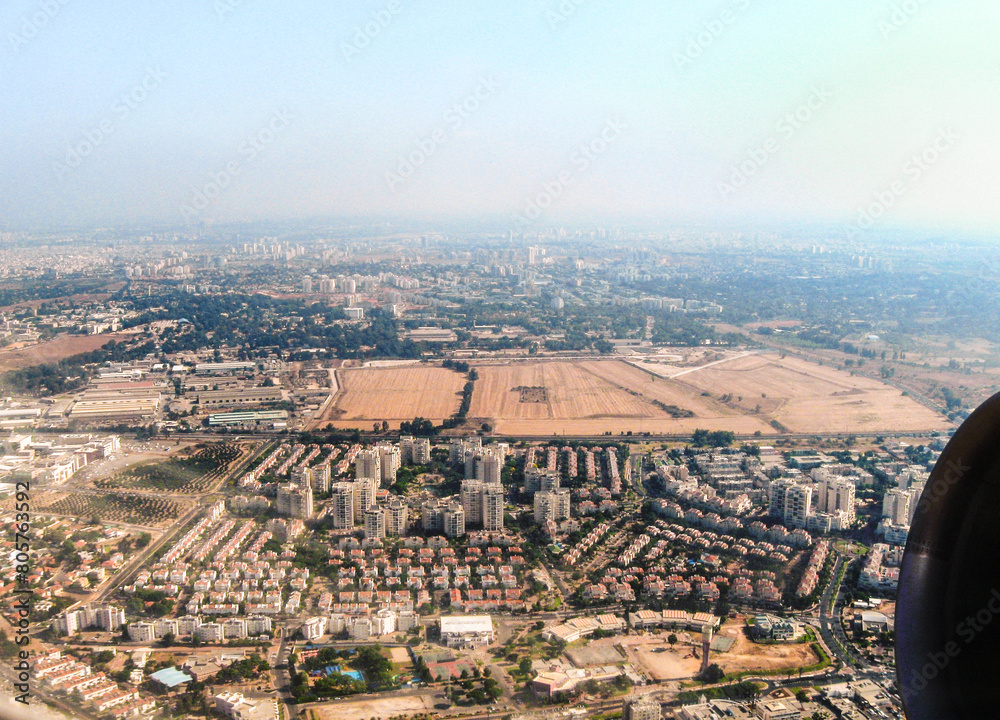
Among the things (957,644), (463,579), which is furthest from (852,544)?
(957,644)

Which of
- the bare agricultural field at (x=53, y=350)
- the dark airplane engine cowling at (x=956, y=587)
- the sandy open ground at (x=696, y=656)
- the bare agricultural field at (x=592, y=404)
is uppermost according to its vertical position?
the dark airplane engine cowling at (x=956, y=587)

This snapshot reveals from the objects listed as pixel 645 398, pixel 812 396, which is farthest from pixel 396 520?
pixel 812 396

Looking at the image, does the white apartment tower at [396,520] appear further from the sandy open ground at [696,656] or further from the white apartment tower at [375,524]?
the sandy open ground at [696,656]

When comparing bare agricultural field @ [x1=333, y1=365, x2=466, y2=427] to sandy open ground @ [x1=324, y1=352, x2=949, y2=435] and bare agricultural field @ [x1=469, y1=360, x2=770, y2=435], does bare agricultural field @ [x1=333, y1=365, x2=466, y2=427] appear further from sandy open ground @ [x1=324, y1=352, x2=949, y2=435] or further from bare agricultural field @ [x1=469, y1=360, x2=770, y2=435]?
bare agricultural field @ [x1=469, y1=360, x2=770, y2=435]

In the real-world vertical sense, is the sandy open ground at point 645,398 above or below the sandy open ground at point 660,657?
above

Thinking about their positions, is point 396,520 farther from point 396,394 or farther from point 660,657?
point 396,394

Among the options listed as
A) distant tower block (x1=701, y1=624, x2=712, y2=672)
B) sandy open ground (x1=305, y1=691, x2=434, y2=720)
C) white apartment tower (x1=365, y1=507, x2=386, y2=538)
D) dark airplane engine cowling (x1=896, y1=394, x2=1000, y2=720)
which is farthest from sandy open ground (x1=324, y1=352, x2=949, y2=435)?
dark airplane engine cowling (x1=896, y1=394, x2=1000, y2=720)

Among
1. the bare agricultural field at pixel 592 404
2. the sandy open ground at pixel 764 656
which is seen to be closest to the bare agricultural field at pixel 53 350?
the bare agricultural field at pixel 592 404

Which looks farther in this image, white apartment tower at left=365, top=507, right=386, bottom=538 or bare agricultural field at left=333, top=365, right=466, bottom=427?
bare agricultural field at left=333, top=365, right=466, bottom=427
